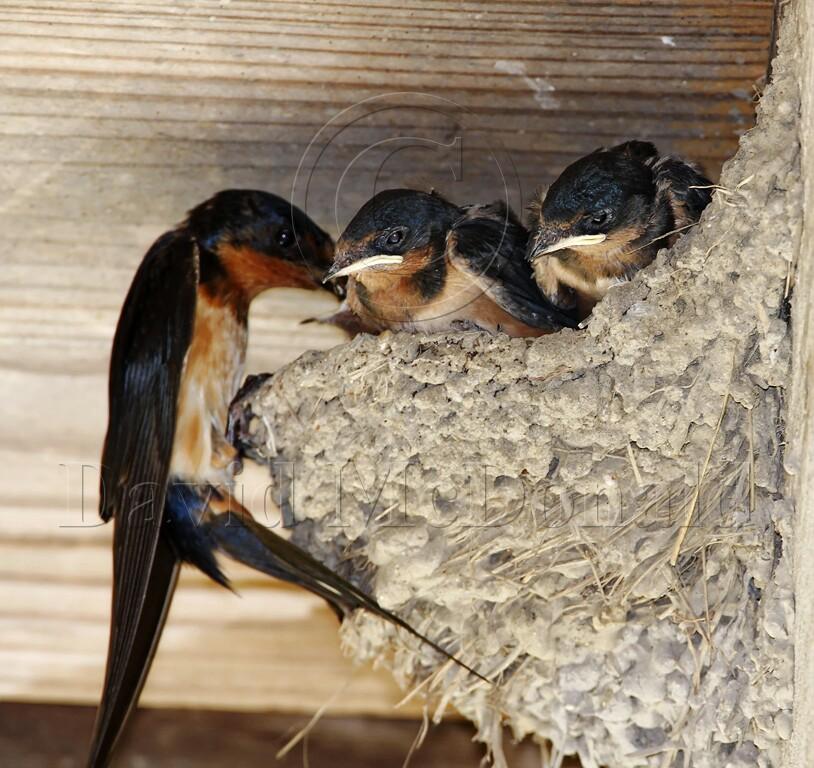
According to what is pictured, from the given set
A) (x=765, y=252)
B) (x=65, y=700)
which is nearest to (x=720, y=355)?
(x=765, y=252)

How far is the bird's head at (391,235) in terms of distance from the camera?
6.67ft

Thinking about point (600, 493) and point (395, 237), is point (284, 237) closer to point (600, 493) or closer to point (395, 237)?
point (395, 237)

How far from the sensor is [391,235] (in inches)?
80.5

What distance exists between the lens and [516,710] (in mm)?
2111

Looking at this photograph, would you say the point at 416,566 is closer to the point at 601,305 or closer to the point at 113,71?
the point at 601,305

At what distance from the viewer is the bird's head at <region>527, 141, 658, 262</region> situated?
1876 millimetres

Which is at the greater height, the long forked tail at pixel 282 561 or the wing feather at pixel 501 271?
the wing feather at pixel 501 271

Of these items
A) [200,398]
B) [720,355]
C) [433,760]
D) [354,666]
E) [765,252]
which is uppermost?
[765,252]

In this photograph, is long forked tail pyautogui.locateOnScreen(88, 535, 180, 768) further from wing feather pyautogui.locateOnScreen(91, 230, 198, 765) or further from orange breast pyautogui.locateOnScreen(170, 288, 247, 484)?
orange breast pyautogui.locateOnScreen(170, 288, 247, 484)

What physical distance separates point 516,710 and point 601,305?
80 cm

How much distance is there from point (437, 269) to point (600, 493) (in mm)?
529

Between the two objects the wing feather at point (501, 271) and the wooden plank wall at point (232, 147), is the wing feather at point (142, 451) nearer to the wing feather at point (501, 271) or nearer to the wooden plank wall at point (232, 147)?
the wooden plank wall at point (232, 147)

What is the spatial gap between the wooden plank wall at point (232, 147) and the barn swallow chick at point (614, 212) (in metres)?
0.17

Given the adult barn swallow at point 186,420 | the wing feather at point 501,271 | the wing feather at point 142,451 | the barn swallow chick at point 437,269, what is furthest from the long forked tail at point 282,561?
the wing feather at point 501,271
